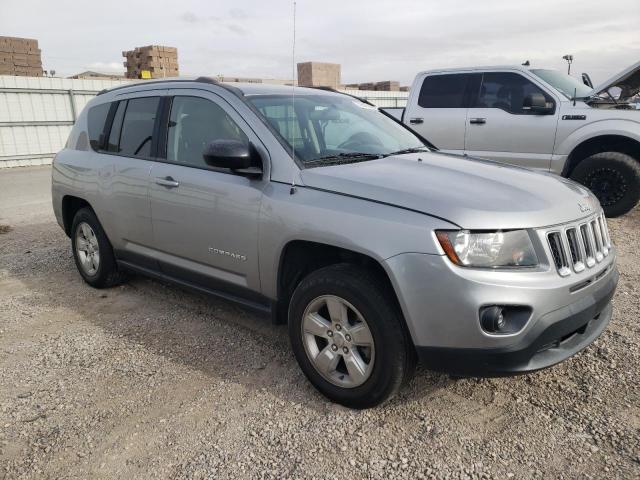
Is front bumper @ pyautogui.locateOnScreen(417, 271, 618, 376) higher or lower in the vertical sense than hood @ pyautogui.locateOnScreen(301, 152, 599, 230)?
lower

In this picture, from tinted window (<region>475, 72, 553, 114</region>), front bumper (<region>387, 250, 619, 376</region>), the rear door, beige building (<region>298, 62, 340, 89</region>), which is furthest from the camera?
beige building (<region>298, 62, 340, 89</region>)

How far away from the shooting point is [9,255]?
5961 mm

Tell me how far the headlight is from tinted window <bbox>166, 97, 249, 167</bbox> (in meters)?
1.59

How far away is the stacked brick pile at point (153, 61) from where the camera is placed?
18.1 metres

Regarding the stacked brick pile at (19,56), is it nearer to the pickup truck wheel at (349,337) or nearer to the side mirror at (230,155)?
the side mirror at (230,155)

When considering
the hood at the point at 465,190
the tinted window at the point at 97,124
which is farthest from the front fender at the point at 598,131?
the tinted window at the point at 97,124

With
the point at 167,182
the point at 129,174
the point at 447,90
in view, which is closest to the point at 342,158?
the point at 167,182

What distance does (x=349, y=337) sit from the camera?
2693 mm

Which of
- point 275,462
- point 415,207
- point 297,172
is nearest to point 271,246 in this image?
point 297,172

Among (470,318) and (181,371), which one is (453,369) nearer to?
(470,318)

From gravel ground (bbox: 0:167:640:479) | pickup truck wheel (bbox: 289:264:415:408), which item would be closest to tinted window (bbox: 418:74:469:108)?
gravel ground (bbox: 0:167:640:479)

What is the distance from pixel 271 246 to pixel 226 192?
511mm

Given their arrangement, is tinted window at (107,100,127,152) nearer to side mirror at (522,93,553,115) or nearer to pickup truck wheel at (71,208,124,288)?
pickup truck wheel at (71,208,124,288)

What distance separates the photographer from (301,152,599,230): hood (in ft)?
7.91
